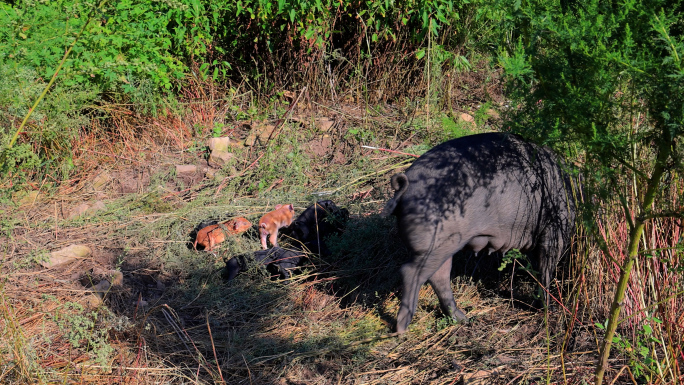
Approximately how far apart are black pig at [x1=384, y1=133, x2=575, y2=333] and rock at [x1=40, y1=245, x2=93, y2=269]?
2.49 meters

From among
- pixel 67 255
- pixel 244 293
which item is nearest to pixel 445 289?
pixel 244 293

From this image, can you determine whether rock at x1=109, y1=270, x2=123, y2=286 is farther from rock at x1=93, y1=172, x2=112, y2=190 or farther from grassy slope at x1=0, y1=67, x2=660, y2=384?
rock at x1=93, y1=172, x2=112, y2=190

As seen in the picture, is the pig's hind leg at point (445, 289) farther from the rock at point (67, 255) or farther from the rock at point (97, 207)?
the rock at point (97, 207)

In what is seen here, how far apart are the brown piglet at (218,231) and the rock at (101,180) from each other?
1544 millimetres

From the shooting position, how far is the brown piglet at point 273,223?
14.7 feet

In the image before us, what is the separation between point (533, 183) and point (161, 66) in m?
3.86

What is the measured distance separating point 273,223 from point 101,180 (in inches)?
82.8

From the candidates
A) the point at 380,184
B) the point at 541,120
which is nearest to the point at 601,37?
the point at 541,120

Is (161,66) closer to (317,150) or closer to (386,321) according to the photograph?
(317,150)

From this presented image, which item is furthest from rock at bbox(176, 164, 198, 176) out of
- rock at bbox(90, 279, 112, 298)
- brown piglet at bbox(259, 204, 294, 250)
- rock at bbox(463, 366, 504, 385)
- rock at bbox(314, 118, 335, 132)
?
rock at bbox(463, 366, 504, 385)

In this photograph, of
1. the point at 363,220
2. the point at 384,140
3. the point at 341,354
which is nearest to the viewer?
the point at 341,354

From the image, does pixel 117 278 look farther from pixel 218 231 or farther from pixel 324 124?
pixel 324 124

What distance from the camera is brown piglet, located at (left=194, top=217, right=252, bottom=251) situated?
454 centimetres

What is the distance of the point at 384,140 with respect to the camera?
20.0ft
